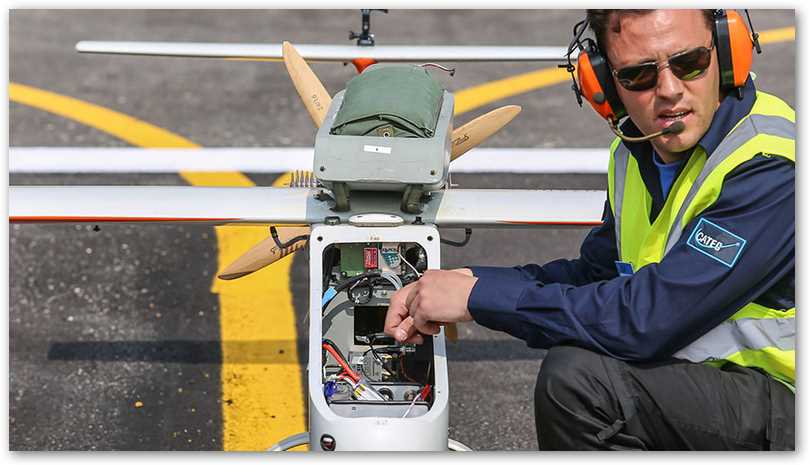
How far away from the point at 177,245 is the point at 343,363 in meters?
3.63

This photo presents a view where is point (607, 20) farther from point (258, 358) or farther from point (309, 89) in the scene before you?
point (258, 358)

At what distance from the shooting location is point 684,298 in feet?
9.58

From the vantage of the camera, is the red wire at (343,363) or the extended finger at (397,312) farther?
the red wire at (343,363)

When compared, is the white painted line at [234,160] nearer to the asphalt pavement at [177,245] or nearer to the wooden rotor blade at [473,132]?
the asphalt pavement at [177,245]

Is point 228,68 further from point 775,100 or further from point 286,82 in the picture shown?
point 775,100

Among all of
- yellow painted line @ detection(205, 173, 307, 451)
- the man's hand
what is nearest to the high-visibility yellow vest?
the man's hand

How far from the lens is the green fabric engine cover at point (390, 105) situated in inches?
151

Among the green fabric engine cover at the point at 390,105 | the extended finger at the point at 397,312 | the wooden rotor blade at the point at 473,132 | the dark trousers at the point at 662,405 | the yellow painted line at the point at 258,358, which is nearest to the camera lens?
the dark trousers at the point at 662,405

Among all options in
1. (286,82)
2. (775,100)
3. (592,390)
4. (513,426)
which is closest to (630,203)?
(775,100)

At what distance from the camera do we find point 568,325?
9.98ft

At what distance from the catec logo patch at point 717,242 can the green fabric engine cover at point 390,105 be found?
3.83 feet

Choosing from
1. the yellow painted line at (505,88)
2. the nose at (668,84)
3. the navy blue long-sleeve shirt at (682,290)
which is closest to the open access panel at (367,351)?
the navy blue long-sleeve shirt at (682,290)

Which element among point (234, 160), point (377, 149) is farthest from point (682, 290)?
point (234, 160)

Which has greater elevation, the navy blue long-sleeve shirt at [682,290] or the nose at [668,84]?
the nose at [668,84]
